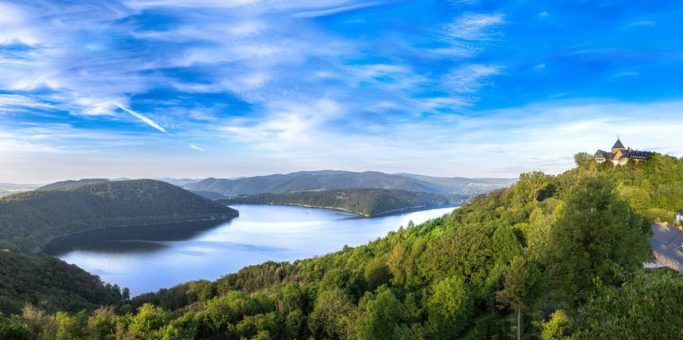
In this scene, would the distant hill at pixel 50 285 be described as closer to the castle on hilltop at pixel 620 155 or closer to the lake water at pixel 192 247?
the lake water at pixel 192 247

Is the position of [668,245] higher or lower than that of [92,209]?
higher

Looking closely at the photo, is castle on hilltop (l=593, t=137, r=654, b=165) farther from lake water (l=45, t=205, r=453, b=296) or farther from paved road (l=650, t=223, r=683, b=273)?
lake water (l=45, t=205, r=453, b=296)

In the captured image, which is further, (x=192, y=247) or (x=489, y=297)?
(x=192, y=247)

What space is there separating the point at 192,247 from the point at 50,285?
50.8m

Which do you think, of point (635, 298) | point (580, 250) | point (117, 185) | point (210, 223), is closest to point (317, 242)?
point (210, 223)

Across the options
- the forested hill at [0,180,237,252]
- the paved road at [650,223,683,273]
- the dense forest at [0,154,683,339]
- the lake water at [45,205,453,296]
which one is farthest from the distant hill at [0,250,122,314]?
the paved road at [650,223,683,273]

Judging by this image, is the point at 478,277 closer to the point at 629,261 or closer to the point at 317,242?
the point at 629,261

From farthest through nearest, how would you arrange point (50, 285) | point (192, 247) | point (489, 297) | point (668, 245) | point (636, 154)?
point (192, 247) < point (636, 154) < point (50, 285) < point (668, 245) < point (489, 297)

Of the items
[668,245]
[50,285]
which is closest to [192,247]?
[50,285]

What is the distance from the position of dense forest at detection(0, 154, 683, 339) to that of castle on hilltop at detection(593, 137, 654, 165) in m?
16.4

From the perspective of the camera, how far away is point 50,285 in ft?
179

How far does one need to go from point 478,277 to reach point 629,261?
13732mm

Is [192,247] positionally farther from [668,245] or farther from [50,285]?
[668,245]

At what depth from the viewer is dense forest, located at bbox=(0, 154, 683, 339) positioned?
829cm
